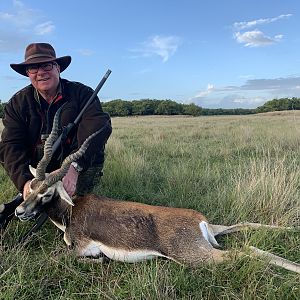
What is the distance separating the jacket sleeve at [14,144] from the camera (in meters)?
4.77

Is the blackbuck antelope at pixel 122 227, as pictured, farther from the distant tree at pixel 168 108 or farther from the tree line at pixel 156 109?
the distant tree at pixel 168 108

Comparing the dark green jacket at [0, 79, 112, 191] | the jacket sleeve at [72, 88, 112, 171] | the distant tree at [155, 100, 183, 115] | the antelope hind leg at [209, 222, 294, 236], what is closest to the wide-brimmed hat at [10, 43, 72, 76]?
the dark green jacket at [0, 79, 112, 191]

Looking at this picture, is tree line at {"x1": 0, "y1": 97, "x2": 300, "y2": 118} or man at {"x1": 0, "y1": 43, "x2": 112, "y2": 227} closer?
man at {"x1": 0, "y1": 43, "x2": 112, "y2": 227}

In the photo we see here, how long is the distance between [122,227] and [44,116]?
215 centimetres

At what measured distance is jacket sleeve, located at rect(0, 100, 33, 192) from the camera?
4773 millimetres

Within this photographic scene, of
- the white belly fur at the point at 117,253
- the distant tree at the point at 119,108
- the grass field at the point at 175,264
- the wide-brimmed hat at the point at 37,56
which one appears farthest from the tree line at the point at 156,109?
the white belly fur at the point at 117,253

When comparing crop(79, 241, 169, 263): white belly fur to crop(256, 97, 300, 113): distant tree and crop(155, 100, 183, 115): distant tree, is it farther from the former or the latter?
crop(155, 100, 183, 115): distant tree

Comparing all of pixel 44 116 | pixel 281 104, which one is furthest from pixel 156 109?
pixel 44 116

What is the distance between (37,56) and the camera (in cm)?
496

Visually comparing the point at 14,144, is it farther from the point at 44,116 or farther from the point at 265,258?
the point at 265,258

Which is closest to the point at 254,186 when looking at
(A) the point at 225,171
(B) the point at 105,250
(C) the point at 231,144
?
(A) the point at 225,171

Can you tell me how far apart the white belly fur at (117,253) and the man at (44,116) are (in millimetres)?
1241

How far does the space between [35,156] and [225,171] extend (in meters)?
3.66

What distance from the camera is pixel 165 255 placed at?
3.63 metres
